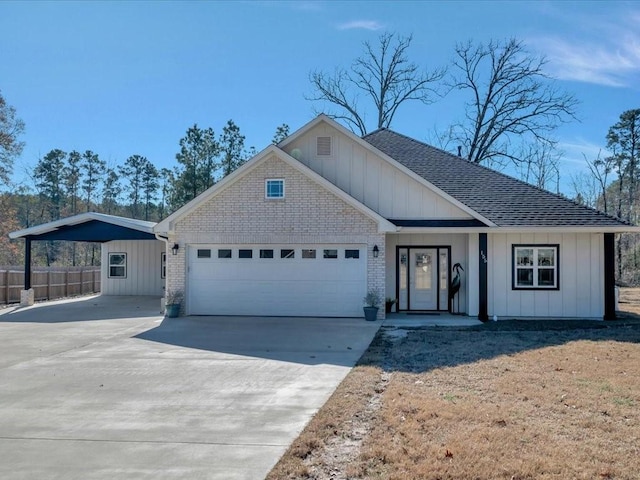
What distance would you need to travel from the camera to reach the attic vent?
1684 centimetres

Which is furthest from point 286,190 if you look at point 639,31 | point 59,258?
point 59,258

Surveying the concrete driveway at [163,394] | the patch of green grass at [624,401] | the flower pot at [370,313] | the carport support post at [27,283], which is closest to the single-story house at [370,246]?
the flower pot at [370,313]

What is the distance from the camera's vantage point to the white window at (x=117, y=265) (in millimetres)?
24359

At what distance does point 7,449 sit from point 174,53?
14029 mm

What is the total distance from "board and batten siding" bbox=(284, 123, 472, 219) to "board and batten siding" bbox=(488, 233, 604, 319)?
1821 millimetres

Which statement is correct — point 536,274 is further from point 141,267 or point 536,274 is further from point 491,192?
point 141,267

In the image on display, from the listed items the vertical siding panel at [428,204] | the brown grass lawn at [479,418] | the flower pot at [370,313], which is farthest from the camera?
the vertical siding panel at [428,204]

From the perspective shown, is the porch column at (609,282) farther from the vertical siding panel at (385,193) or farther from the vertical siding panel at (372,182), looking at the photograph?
the vertical siding panel at (372,182)

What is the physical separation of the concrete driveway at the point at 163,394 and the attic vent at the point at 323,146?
5.71 meters

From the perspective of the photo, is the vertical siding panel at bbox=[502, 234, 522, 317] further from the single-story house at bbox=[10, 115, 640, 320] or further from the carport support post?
the carport support post

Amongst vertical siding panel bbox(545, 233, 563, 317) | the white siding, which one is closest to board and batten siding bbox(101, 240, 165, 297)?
the white siding

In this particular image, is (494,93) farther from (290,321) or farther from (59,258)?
(59,258)

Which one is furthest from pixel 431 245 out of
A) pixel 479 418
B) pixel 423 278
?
pixel 479 418

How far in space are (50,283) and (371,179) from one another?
592 inches
